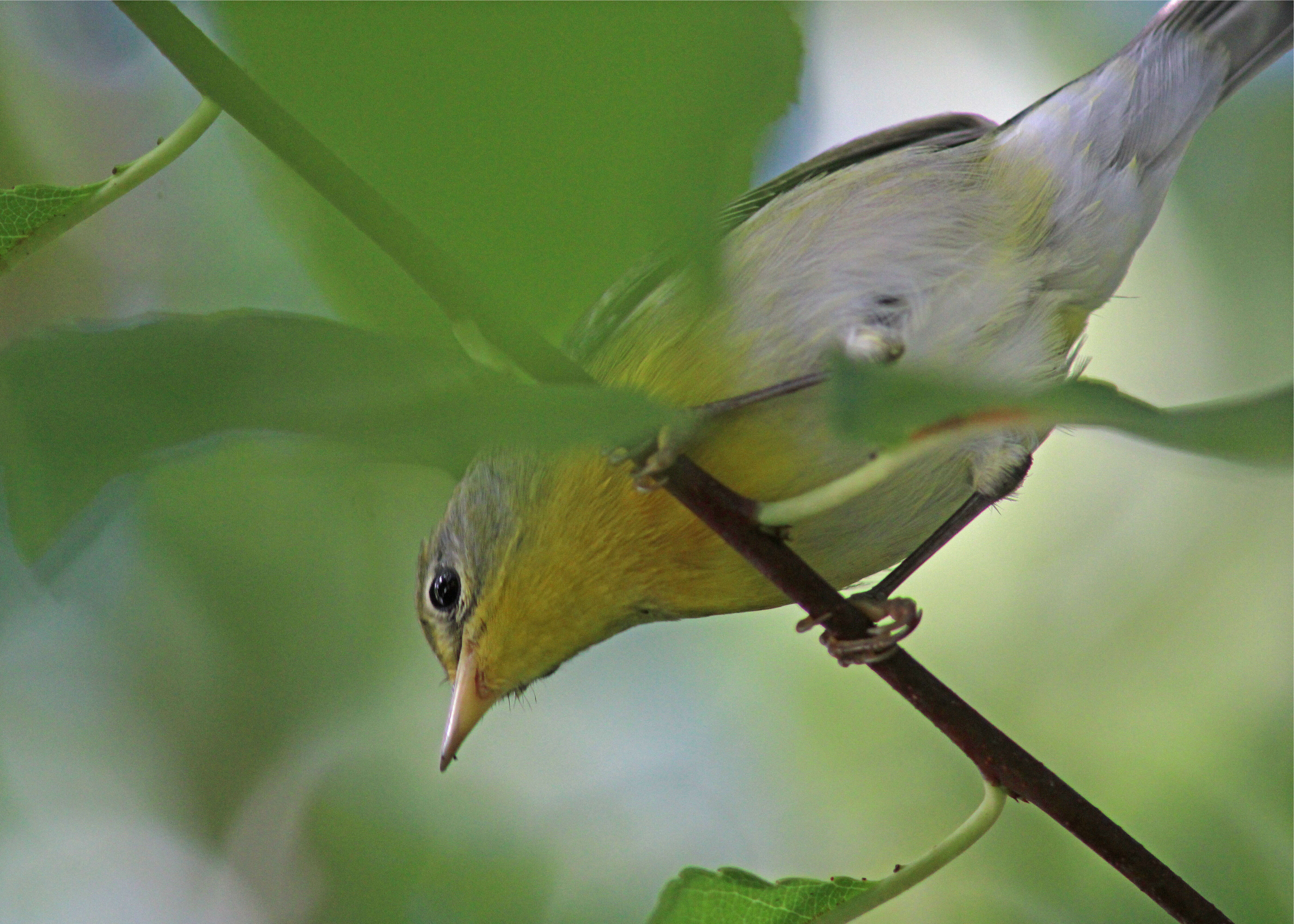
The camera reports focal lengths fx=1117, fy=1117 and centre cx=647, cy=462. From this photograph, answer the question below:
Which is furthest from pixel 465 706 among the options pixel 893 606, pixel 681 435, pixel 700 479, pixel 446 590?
pixel 700 479

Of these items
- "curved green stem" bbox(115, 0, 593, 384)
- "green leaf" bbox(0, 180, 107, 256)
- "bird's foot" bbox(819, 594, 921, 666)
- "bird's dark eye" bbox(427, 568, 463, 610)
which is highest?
"curved green stem" bbox(115, 0, 593, 384)

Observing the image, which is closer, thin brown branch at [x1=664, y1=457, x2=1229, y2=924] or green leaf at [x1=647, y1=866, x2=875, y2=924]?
thin brown branch at [x1=664, y1=457, x2=1229, y2=924]

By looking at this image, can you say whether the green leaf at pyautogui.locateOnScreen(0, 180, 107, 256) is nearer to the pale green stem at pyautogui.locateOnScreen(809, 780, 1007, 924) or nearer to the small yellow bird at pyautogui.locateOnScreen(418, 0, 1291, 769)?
the small yellow bird at pyautogui.locateOnScreen(418, 0, 1291, 769)

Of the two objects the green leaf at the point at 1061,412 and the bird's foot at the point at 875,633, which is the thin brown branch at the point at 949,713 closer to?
the bird's foot at the point at 875,633

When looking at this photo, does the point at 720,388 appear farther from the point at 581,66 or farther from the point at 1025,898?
the point at 1025,898

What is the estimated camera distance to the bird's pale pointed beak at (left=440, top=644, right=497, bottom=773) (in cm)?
224

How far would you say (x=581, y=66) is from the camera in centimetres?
45

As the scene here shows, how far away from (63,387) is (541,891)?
348 centimetres

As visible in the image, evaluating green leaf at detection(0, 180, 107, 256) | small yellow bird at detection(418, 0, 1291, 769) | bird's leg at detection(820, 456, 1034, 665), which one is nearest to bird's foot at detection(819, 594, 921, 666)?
bird's leg at detection(820, 456, 1034, 665)

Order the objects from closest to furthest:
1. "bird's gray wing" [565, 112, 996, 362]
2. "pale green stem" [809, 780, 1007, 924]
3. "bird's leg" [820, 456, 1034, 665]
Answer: "bird's leg" [820, 456, 1034, 665] → "pale green stem" [809, 780, 1007, 924] → "bird's gray wing" [565, 112, 996, 362]

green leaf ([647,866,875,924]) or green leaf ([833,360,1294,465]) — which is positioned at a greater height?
green leaf ([833,360,1294,465])

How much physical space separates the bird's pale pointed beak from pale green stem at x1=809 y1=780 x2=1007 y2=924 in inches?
33.0

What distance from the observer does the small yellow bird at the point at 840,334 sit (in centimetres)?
201

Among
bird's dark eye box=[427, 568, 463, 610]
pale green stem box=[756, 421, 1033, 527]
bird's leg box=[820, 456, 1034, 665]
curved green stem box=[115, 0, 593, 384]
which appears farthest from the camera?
bird's dark eye box=[427, 568, 463, 610]
